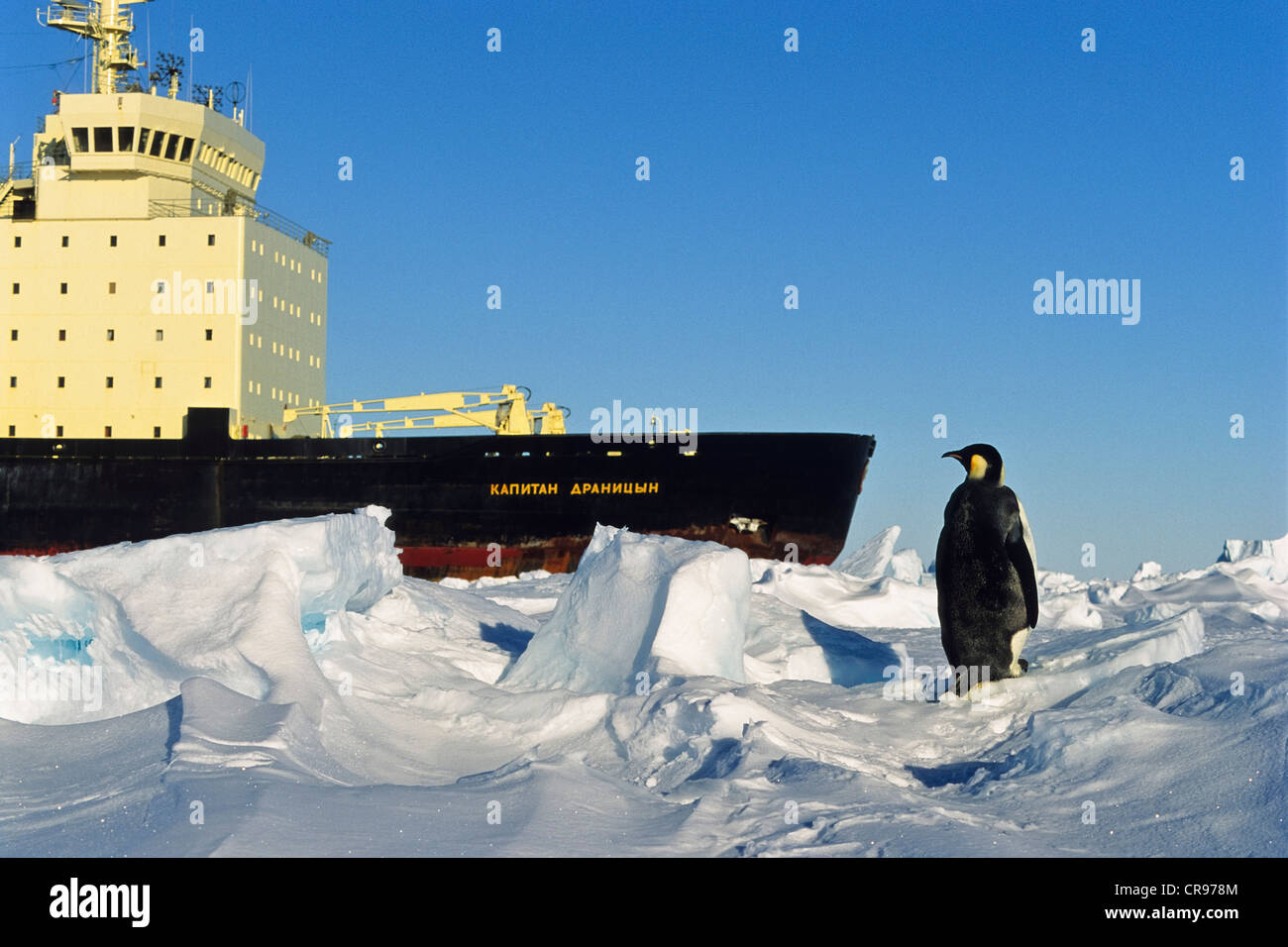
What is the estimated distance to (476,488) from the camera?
23281mm

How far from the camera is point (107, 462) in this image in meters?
23.6

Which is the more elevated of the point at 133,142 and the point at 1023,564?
the point at 133,142

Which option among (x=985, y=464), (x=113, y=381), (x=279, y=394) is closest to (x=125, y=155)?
(x=113, y=381)

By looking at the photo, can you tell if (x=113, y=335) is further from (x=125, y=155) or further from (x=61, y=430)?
(x=125, y=155)

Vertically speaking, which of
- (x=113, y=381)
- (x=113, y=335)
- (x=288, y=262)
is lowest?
(x=113, y=381)

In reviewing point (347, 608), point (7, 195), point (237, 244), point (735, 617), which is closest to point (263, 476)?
point (237, 244)

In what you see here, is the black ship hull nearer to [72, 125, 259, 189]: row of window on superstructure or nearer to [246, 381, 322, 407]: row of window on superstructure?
[246, 381, 322, 407]: row of window on superstructure

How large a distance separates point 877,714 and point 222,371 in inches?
790

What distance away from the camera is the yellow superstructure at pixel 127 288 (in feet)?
82.0

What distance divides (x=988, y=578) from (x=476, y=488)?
15.8m

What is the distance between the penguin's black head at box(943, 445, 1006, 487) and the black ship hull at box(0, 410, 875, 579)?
14.3 meters

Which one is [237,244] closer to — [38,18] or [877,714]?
[38,18]

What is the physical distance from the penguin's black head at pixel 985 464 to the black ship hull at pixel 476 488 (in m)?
14.3
